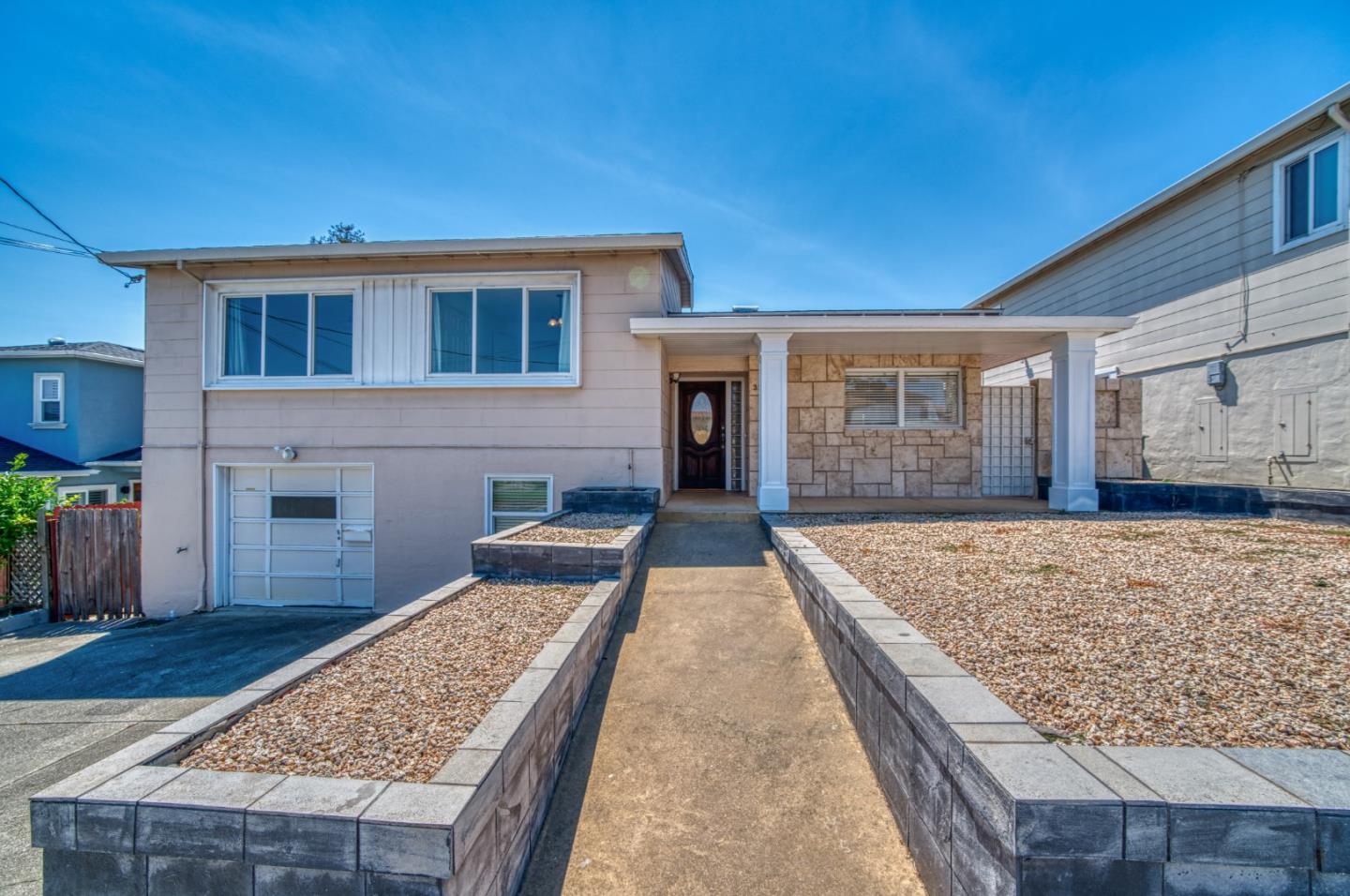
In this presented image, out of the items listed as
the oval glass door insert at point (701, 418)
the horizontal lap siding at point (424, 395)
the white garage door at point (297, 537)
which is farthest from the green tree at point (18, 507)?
the oval glass door insert at point (701, 418)

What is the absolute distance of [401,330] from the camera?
761 cm

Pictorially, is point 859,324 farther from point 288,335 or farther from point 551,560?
point 288,335

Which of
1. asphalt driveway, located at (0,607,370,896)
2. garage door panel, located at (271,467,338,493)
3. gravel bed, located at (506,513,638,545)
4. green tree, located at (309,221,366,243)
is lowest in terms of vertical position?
asphalt driveway, located at (0,607,370,896)

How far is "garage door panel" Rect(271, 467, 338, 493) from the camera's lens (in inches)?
314

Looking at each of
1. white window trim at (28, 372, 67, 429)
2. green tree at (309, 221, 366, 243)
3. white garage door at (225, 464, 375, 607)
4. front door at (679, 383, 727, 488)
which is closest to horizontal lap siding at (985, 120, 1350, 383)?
front door at (679, 383, 727, 488)

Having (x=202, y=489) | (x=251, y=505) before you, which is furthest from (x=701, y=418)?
(x=202, y=489)

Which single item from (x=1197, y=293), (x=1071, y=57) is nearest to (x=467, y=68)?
(x=1071, y=57)

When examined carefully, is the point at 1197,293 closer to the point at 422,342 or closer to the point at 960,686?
the point at 960,686

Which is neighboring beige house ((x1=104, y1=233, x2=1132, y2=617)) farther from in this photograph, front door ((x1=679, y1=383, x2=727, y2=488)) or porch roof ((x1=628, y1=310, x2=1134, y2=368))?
front door ((x1=679, y1=383, x2=727, y2=488))

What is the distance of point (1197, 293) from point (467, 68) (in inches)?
460

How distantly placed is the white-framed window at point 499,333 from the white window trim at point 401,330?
0.04 m

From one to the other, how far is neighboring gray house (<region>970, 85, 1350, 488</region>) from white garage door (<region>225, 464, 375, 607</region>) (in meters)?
11.8

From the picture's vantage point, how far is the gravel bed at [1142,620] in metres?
2.02

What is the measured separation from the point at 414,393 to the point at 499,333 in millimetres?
1450
